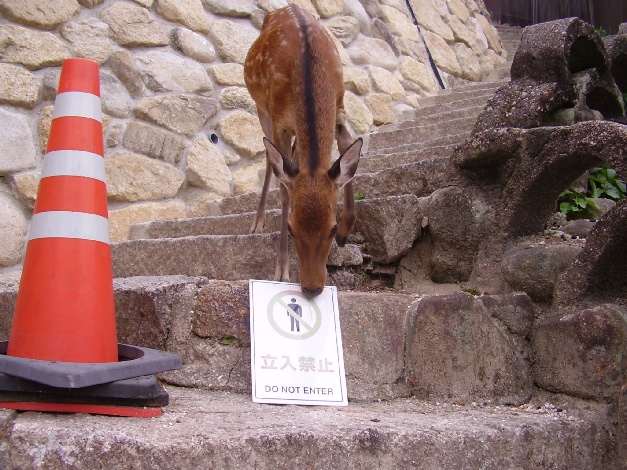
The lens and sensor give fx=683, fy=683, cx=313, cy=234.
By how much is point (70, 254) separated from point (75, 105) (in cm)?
54

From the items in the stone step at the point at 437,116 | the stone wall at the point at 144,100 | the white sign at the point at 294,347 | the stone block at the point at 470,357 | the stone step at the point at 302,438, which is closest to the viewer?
the stone step at the point at 302,438

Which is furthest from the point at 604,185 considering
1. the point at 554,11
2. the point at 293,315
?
the point at 554,11

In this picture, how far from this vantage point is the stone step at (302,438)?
5.49ft

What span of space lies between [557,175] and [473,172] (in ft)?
1.50

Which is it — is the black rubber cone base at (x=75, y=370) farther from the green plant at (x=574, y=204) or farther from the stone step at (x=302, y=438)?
the green plant at (x=574, y=204)

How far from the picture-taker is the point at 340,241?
3254mm

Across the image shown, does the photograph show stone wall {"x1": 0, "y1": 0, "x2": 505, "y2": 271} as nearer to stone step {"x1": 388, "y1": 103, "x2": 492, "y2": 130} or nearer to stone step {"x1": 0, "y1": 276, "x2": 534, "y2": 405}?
stone step {"x1": 388, "y1": 103, "x2": 492, "y2": 130}

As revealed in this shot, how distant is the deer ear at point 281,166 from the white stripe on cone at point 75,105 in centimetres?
82

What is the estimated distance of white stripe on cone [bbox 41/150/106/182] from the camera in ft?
7.27

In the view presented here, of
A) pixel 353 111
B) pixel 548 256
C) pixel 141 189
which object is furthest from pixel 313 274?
pixel 353 111

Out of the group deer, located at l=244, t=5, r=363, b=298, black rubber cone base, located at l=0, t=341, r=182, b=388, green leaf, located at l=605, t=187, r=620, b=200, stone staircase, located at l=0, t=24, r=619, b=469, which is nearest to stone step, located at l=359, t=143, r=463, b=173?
stone staircase, located at l=0, t=24, r=619, b=469

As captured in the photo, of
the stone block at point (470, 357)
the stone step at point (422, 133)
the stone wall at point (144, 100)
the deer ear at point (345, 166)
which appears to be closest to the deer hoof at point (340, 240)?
the deer ear at point (345, 166)

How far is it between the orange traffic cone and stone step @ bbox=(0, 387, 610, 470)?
278 mm

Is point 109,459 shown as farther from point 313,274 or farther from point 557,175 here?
point 557,175
